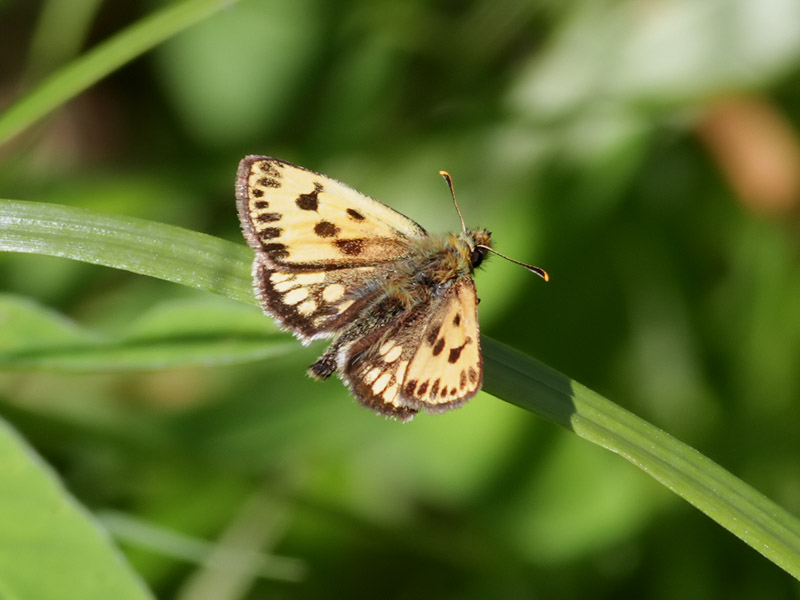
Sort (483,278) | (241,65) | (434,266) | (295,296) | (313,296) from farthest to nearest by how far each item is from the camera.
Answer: (241,65), (483,278), (434,266), (313,296), (295,296)

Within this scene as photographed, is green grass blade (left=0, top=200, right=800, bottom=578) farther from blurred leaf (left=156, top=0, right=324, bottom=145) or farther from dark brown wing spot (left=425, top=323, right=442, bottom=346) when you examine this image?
blurred leaf (left=156, top=0, right=324, bottom=145)

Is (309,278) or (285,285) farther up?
(309,278)

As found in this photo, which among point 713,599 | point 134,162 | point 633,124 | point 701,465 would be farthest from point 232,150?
point 701,465

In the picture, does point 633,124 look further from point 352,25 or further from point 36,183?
point 36,183

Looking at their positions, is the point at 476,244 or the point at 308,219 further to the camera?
the point at 476,244

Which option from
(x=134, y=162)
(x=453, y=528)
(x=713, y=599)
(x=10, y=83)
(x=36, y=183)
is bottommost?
(x=713, y=599)

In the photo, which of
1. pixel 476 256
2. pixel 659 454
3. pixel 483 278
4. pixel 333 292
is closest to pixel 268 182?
pixel 333 292

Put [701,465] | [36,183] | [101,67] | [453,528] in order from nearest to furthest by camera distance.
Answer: [701,465], [101,67], [453,528], [36,183]

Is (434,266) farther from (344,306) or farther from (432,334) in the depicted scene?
(432,334)
